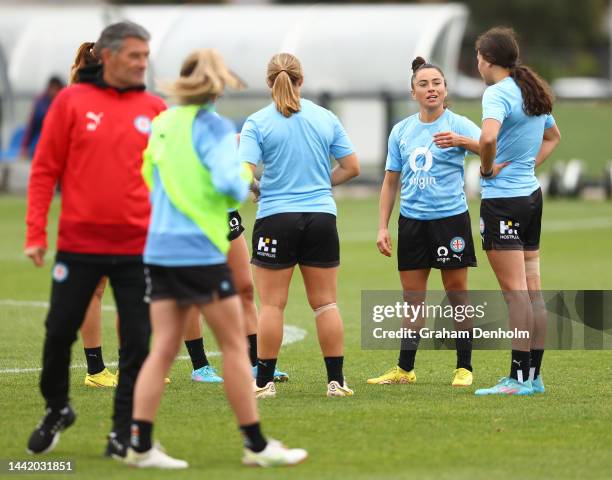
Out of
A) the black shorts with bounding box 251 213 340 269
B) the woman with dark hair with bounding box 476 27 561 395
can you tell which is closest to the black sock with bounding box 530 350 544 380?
the woman with dark hair with bounding box 476 27 561 395

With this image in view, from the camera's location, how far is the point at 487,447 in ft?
23.4

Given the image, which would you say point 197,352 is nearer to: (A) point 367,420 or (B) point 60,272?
(A) point 367,420

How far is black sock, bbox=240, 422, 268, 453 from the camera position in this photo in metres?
6.61

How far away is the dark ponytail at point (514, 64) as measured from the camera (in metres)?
8.66

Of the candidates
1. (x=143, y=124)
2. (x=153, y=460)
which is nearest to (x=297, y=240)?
(x=143, y=124)

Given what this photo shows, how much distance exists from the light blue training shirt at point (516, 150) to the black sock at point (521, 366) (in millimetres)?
1059

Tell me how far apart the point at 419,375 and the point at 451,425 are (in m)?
2.04

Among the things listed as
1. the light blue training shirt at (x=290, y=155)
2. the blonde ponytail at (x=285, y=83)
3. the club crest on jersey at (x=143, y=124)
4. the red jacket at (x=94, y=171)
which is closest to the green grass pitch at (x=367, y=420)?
the red jacket at (x=94, y=171)

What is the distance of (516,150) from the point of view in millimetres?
8805

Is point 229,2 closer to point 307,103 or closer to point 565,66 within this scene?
point 565,66

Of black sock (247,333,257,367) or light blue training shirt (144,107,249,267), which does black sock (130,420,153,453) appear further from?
black sock (247,333,257,367)

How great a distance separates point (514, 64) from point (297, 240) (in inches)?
71.5

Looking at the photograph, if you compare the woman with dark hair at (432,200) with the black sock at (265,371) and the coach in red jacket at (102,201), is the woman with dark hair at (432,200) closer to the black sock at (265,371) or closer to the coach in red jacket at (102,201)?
the black sock at (265,371)

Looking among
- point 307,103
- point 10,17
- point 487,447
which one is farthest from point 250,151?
point 10,17
